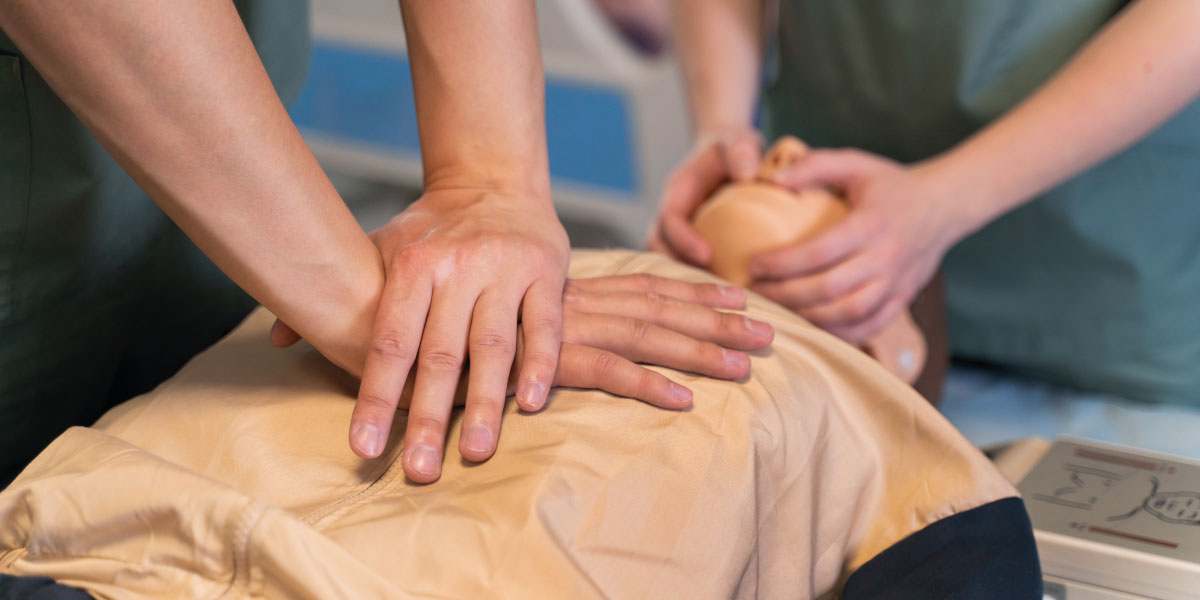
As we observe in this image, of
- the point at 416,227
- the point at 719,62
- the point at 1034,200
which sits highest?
the point at 416,227

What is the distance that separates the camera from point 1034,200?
3.96ft

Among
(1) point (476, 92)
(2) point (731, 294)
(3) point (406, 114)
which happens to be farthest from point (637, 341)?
(3) point (406, 114)

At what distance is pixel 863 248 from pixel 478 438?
54 centimetres

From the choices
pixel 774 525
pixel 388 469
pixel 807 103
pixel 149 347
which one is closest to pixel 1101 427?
pixel 807 103

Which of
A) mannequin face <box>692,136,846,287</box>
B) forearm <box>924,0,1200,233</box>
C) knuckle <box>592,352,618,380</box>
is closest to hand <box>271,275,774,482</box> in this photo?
knuckle <box>592,352,618,380</box>

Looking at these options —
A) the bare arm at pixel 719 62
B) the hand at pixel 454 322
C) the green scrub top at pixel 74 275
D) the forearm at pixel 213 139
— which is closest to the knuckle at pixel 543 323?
the hand at pixel 454 322

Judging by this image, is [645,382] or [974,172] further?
[974,172]

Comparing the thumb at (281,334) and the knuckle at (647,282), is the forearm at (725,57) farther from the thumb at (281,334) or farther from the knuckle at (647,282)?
the thumb at (281,334)

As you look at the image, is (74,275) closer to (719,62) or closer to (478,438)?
(478,438)

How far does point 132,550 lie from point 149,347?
36 centimetres

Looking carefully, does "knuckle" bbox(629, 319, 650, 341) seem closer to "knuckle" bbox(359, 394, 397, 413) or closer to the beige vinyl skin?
the beige vinyl skin

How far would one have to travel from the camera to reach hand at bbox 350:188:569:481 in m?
0.62

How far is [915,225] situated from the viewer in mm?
1025

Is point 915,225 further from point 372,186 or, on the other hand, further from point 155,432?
point 372,186
